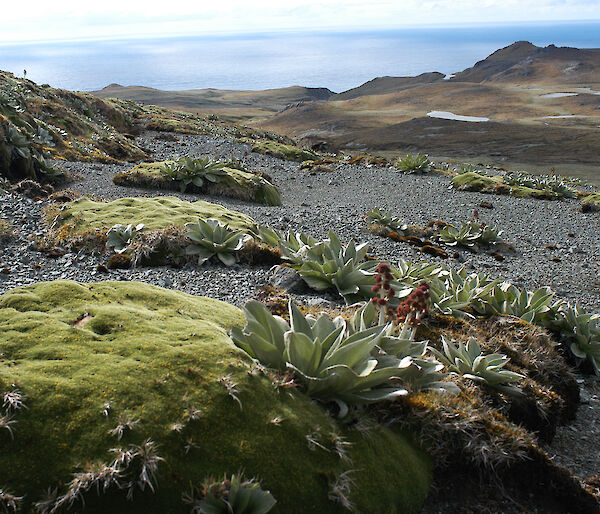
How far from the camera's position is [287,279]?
312 inches

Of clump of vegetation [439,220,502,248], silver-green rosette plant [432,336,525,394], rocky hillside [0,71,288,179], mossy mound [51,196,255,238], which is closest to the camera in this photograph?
silver-green rosette plant [432,336,525,394]

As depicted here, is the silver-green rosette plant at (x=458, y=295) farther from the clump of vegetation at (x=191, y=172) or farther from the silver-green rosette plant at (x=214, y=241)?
the clump of vegetation at (x=191, y=172)

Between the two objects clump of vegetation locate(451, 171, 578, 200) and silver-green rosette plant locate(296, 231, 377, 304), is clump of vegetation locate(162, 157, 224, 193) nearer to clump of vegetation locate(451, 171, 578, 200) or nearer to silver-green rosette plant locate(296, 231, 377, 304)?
silver-green rosette plant locate(296, 231, 377, 304)

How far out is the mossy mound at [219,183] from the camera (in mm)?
16500

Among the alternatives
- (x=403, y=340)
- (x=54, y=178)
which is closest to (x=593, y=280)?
(x=403, y=340)

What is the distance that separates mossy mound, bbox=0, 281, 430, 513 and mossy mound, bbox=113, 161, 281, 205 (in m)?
12.4

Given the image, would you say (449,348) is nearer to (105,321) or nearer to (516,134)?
(105,321)

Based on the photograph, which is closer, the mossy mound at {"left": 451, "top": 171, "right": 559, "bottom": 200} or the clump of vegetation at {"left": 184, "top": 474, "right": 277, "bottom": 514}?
the clump of vegetation at {"left": 184, "top": 474, "right": 277, "bottom": 514}

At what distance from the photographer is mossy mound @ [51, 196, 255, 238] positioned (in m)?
9.70

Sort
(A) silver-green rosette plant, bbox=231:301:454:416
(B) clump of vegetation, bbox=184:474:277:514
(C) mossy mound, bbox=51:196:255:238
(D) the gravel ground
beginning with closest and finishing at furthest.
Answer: (B) clump of vegetation, bbox=184:474:277:514 → (A) silver-green rosette plant, bbox=231:301:454:416 → (D) the gravel ground → (C) mossy mound, bbox=51:196:255:238

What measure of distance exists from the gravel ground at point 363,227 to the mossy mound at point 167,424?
9.12ft

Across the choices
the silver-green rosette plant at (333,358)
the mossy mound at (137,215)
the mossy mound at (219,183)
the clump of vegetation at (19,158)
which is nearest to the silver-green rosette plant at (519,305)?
the silver-green rosette plant at (333,358)

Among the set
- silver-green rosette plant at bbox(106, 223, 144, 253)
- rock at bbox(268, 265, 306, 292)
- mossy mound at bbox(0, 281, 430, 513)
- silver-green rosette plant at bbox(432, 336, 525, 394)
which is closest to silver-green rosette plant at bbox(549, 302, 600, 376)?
silver-green rosette plant at bbox(432, 336, 525, 394)

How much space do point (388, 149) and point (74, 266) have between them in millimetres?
73027
